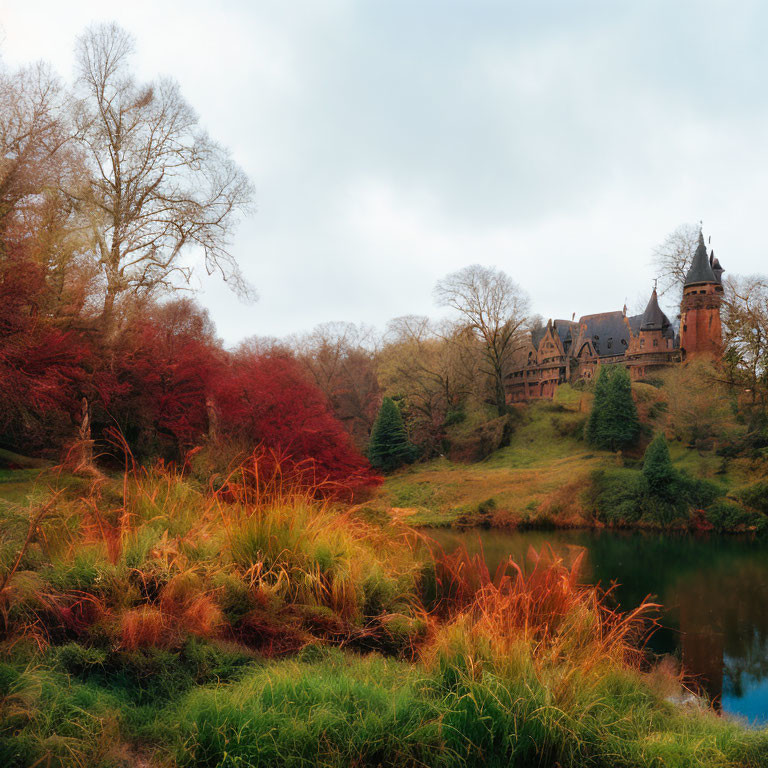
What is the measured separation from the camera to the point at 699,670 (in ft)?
24.6

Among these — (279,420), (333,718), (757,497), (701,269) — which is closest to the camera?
(333,718)

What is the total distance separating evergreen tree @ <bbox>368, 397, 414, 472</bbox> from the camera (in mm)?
29984

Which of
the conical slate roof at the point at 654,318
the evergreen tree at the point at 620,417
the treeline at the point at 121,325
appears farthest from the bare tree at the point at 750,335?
the conical slate roof at the point at 654,318

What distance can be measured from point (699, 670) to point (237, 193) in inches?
601

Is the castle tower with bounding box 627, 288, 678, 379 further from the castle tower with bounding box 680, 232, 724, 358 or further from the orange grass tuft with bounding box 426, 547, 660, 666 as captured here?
the orange grass tuft with bounding box 426, 547, 660, 666

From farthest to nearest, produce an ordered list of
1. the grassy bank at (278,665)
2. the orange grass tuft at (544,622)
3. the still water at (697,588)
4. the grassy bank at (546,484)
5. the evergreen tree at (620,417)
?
the evergreen tree at (620,417) < the grassy bank at (546,484) < the still water at (697,588) < the orange grass tuft at (544,622) < the grassy bank at (278,665)

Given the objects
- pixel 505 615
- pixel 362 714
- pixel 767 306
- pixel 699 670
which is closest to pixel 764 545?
pixel 767 306

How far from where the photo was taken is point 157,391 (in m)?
13.0

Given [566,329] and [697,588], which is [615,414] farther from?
[566,329]

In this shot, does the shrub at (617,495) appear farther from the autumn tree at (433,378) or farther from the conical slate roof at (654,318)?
the conical slate roof at (654,318)

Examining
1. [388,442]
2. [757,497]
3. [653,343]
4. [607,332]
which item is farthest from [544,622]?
[607,332]

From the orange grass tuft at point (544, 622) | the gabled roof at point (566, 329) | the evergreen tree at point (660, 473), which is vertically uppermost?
the gabled roof at point (566, 329)

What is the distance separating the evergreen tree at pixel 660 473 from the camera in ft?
62.6

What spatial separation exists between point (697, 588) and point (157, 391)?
484 inches
